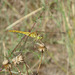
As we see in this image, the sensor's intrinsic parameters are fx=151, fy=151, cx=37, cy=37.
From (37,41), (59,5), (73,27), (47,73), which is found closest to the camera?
(37,41)

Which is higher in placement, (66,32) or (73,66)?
(66,32)

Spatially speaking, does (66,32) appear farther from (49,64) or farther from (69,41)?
(49,64)

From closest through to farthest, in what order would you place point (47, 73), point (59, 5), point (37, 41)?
point (37, 41) < point (59, 5) < point (47, 73)

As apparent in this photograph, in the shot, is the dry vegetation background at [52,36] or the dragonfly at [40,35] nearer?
the dragonfly at [40,35]

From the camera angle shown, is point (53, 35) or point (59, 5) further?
point (53, 35)

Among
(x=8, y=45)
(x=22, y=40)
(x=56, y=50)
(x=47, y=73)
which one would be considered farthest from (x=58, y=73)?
(x=22, y=40)

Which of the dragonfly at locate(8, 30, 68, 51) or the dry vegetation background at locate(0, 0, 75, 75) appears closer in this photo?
the dragonfly at locate(8, 30, 68, 51)

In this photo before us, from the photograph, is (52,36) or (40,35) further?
(52,36)

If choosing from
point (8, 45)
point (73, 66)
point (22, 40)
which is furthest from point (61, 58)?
point (22, 40)

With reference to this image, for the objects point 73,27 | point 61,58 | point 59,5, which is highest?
point 59,5
